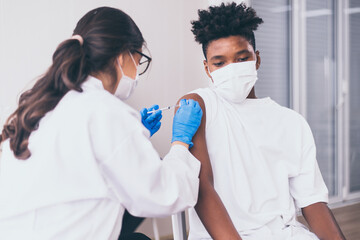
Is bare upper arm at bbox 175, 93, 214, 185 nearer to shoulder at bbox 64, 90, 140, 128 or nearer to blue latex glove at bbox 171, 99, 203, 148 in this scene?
blue latex glove at bbox 171, 99, 203, 148

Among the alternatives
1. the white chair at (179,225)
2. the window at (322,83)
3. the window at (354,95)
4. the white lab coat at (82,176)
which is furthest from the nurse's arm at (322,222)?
the window at (354,95)

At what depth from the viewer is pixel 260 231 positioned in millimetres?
1125

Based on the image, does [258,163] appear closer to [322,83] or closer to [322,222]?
[322,222]

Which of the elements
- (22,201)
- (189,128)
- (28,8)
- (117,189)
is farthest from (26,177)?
(28,8)

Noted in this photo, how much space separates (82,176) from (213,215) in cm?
44

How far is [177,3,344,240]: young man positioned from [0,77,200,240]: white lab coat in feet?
1.02

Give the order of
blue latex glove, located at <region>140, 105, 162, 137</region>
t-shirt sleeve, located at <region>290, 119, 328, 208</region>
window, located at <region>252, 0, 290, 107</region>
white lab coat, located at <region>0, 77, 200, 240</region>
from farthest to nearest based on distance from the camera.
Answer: window, located at <region>252, 0, 290, 107</region> < blue latex glove, located at <region>140, 105, 162, 137</region> < t-shirt sleeve, located at <region>290, 119, 328, 208</region> < white lab coat, located at <region>0, 77, 200, 240</region>

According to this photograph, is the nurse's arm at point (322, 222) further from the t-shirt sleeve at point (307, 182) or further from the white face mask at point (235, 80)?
the white face mask at point (235, 80)

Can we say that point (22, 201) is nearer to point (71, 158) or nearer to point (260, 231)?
point (71, 158)

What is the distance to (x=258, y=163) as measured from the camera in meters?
1.23

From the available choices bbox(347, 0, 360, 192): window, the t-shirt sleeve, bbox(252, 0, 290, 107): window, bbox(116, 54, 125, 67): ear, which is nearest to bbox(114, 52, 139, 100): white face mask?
bbox(116, 54, 125, 67): ear

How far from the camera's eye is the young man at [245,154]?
1.15 meters

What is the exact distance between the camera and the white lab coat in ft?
2.68

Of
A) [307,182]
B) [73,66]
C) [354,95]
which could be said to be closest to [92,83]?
[73,66]
